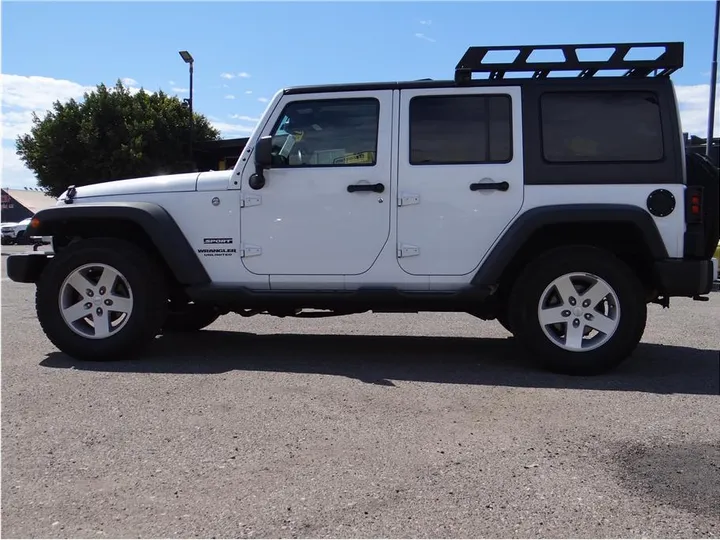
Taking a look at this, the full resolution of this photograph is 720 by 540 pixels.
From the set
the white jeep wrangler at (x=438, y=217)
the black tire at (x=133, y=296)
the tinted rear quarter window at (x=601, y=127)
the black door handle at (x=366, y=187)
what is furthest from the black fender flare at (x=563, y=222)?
the black tire at (x=133, y=296)

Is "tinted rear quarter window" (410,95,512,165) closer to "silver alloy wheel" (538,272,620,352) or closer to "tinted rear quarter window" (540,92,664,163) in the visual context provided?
"tinted rear quarter window" (540,92,664,163)

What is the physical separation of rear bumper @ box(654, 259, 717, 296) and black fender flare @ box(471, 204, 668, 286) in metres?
0.09

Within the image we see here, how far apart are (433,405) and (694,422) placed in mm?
1559

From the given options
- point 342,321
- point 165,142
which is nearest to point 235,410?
point 342,321

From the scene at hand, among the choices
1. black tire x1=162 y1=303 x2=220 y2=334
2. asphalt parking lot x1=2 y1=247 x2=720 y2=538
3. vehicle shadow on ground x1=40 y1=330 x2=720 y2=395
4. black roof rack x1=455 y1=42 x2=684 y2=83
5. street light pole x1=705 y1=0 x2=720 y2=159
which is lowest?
asphalt parking lot x1=2 y1=247 x2=720 y2=538

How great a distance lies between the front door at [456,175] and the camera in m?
4.92

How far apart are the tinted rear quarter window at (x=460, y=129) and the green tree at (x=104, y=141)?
24010 mm

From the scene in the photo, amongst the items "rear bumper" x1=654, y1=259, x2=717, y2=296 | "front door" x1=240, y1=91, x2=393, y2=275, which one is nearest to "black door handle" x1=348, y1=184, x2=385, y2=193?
"front door" x1=240, y1=91, x2=393, y2=275

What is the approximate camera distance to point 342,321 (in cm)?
766

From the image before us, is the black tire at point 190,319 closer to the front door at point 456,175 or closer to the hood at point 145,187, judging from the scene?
the hood at point 145,187

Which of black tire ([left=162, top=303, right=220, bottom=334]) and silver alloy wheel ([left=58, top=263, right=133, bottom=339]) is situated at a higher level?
silver alloy wheel ([left=58, top=263, right=133, bottom=339])

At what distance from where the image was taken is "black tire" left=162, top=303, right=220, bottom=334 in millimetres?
5961

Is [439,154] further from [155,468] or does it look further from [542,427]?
[155,468]

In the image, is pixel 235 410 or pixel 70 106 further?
pixel 70 106
